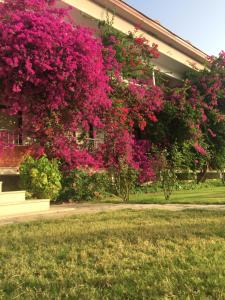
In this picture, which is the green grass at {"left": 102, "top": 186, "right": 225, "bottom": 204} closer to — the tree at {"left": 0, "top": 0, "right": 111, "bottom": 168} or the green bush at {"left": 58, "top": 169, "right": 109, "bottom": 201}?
the green bush at {"left": 58, "top": 169, "right": 109, "bottom": 201}

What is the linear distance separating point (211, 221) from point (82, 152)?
695cm

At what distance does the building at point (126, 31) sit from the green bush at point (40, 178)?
149 centimetres

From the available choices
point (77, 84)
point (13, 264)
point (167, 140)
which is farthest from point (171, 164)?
point (13, 264)

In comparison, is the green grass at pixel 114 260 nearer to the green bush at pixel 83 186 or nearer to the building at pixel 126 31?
the green bush at pixel 83 186

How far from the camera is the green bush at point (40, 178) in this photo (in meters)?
11.6

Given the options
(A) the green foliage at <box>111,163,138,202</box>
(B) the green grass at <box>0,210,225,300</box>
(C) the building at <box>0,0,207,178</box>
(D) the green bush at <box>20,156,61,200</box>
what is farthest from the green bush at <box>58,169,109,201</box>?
(B) the green grass at <box>0,210,225,300</box>

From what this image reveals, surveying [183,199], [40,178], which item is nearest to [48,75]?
[40,178]

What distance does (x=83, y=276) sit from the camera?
Result: 423 cm

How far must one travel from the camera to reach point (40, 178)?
1155cm

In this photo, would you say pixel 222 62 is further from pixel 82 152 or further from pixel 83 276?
pixel 83 276

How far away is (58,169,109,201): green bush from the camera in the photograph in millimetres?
13234

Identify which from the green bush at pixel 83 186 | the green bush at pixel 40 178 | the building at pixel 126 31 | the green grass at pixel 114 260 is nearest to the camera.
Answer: the green grass at pixel 114 260


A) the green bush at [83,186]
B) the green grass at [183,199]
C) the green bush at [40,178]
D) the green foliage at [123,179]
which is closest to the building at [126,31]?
the green bush at [40,178]

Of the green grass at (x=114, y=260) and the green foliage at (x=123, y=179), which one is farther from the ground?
the green foliage at (x=123, y=179)
